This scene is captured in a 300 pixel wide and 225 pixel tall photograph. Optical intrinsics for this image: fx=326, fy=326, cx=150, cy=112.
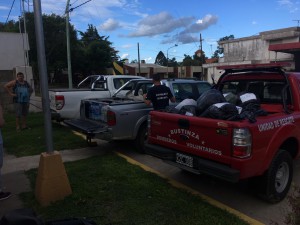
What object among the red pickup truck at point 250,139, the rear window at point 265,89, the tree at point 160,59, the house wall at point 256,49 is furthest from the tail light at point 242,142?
the tree at point 160,59

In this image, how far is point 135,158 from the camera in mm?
6891

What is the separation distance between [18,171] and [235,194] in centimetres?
391

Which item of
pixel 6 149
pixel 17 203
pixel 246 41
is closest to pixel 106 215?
pixel 17 203

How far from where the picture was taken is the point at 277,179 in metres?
4.54

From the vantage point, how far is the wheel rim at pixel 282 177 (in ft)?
14.9

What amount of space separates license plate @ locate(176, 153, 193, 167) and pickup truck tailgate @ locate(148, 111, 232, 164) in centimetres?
8

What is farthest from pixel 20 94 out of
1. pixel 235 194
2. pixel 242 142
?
pixel 242 142

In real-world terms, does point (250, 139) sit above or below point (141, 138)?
above

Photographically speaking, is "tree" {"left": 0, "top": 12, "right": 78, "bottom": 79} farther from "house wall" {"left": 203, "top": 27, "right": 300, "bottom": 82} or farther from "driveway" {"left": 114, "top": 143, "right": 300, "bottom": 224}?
"driveway" {"left": 114, "top": 143, "right": 300, "bottom": 224}

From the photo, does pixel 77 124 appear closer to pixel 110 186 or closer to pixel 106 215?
pixel 110 186

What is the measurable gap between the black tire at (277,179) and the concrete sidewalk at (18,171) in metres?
3.31

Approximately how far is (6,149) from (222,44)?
39.8m

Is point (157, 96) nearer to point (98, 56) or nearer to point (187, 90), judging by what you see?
point (187, 90)

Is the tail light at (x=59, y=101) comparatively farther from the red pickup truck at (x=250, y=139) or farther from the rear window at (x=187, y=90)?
the red pickup truck at (x=250, y=139)
